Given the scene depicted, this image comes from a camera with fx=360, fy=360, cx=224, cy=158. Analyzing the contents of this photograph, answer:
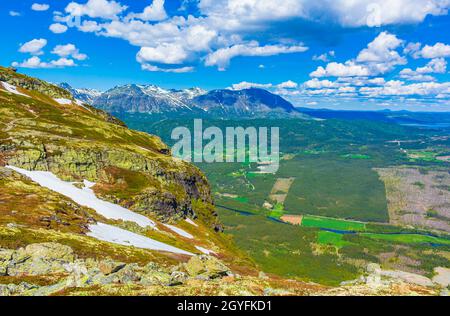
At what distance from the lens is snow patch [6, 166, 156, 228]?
3999 inches

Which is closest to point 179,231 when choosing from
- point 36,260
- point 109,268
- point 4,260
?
point 36,260

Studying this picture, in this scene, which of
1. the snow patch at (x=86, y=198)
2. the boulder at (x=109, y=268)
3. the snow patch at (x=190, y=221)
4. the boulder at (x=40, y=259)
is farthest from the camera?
the snow patch at (x=190, y=221)

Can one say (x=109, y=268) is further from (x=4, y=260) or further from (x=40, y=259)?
(x=4, y=260)

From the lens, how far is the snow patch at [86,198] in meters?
102

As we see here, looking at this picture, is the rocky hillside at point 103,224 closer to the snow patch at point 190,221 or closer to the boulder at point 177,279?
the boulder at point 177,279

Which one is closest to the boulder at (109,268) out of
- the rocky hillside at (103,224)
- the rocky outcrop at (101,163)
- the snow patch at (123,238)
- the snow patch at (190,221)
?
the rocky hillside at (103,224)

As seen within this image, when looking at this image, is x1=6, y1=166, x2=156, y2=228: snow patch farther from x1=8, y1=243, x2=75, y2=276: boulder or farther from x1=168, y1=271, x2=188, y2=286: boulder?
x1=168, y1=271, x2=188, y2=286: boulder

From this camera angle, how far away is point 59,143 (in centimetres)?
13562

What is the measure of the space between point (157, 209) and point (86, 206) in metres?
31.6

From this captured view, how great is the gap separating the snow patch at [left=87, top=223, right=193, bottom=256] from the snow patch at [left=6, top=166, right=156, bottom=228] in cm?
1298

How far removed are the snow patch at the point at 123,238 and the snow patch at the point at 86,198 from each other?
12983 millimetres

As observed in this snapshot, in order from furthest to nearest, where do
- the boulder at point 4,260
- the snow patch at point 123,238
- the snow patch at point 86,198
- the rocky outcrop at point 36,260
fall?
the snow patch at point 86,198
the snow patch at point 123,238
the rocky outcrop at point 36,260
the boulder at point 4,260

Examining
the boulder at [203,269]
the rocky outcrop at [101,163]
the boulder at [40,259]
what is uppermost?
the rocky outcrop at [101,163]
